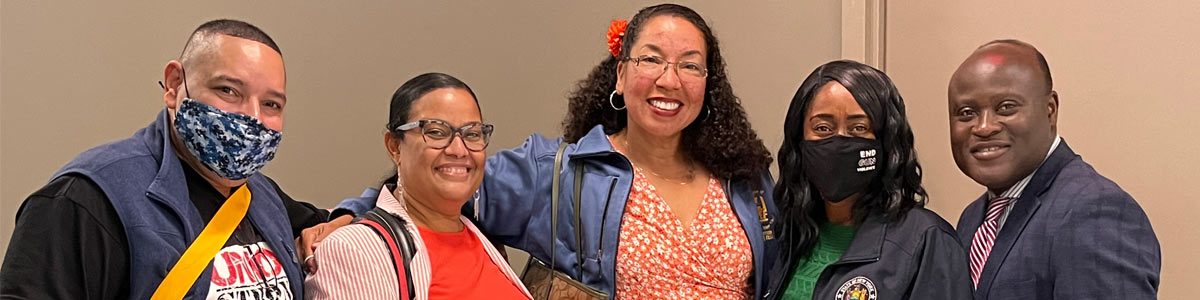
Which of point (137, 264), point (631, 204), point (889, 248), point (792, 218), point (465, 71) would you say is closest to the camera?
point (137, 264)

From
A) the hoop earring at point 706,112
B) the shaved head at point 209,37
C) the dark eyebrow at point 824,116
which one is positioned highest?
the shaved head at point 209,37

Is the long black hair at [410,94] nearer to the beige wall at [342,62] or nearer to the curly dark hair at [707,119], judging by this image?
the curly dark hair at [707,119]

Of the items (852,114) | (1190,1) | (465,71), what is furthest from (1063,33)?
(465,71)

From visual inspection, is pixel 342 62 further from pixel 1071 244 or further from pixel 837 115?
pixel 1071 244

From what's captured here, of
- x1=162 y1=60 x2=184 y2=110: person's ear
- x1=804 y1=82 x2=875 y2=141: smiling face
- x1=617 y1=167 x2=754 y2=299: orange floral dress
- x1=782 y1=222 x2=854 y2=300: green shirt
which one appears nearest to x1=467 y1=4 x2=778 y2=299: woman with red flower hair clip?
x1=617 y1=167 x2=754 y2=299: orange floral dress

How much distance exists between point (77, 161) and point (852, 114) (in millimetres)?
1637

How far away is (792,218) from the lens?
274cm

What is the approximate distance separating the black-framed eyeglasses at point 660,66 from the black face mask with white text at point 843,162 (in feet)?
1.75

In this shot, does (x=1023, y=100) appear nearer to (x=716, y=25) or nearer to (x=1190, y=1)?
(x=1190, y=1)

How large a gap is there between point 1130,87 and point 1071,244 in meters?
1.38

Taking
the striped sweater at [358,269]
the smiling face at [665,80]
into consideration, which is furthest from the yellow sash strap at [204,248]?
the smiling face at [665,80]

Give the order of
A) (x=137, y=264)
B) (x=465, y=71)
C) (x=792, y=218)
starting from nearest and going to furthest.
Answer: (x=137, y=264), (x=792, y=218), (x=465, y=71)

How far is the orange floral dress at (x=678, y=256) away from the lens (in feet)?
9.36

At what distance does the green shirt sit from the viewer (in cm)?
262
